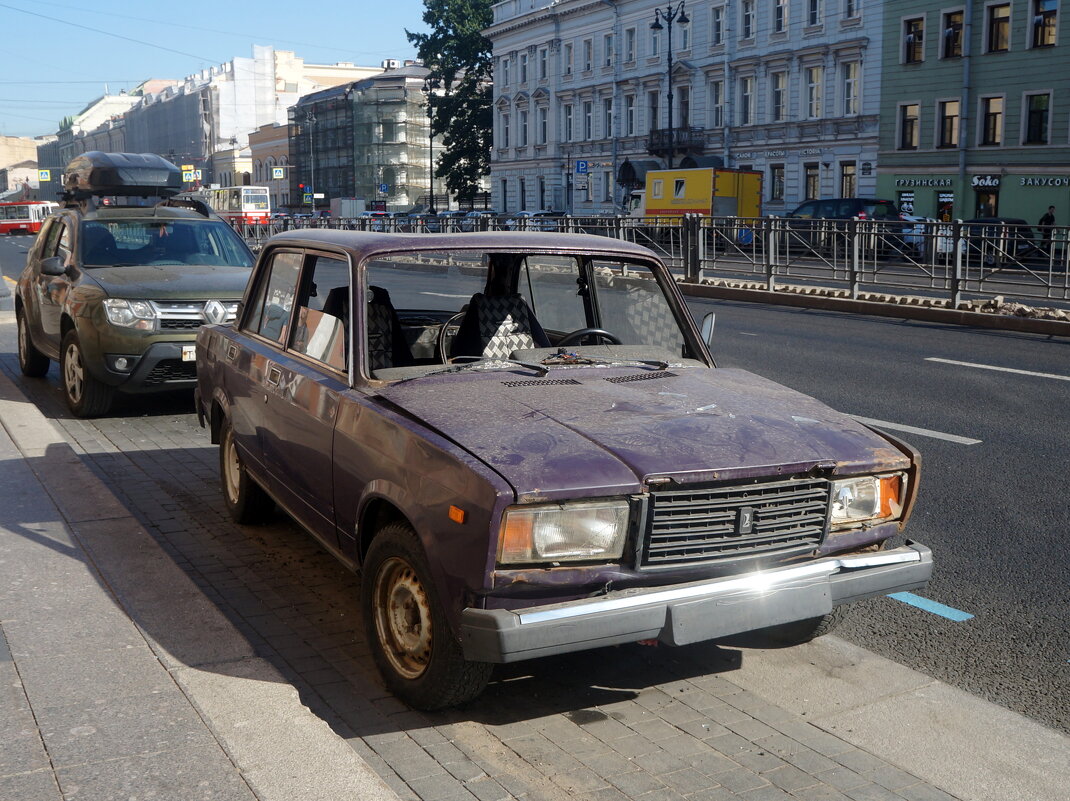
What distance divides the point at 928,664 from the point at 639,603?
155 cm

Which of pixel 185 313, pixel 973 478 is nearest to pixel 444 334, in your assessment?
pixel 973 478

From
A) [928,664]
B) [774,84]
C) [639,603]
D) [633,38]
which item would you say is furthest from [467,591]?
[633,38]

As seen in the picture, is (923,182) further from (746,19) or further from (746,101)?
(746,19)

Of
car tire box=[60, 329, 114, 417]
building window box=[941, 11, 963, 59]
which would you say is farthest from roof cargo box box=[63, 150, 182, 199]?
building window box=[941, 11, 963, 59]

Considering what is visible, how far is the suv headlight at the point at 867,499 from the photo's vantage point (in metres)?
4.04

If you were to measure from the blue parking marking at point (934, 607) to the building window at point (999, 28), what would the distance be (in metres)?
43.2

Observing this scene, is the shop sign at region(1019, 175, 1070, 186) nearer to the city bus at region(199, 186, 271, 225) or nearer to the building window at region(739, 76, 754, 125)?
the building window at region(739, 76, 754, 125)

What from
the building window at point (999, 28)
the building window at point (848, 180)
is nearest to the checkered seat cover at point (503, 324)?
the building window at point (999, 28)

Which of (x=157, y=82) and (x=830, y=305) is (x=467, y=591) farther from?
(x=157, y=82)

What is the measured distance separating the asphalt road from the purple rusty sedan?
24.1 inches

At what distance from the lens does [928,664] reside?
15.0 feet

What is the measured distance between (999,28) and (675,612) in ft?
150

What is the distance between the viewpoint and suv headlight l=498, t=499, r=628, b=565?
11.7ft

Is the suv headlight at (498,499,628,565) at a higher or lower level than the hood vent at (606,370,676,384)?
lower
